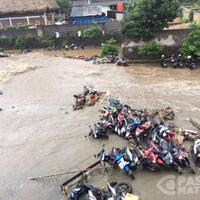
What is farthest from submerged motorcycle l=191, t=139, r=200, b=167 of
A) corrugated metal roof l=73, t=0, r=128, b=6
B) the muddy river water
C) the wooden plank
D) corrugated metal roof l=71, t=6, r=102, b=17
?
corrugated metal roof l=73, t=0, r=128, b=6

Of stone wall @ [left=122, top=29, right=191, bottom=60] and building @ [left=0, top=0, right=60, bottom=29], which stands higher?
building @ [left=0, top=0, right=60, bottom=29]

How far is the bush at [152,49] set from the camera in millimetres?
24781

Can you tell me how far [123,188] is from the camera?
10.7m

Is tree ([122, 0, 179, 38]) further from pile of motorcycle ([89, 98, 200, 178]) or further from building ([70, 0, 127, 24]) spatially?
building ([70, 0, 127, 24])

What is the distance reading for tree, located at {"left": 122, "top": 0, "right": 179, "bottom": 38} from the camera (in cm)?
2470

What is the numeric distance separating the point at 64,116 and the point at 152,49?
10.5 meters

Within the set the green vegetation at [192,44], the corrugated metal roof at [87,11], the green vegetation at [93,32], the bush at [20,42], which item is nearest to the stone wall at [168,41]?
the green vegetation at [192,44]

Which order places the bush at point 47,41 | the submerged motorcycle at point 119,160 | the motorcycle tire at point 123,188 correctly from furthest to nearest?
the bush at point 47,41 → the submerged motorcycle at point 119,160 → the motorcycle tire at point 123,188

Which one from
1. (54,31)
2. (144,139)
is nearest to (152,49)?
(144,139)

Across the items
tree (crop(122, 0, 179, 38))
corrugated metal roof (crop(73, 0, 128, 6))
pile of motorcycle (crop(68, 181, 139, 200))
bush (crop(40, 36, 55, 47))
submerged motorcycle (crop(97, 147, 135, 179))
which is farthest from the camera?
corrugated metal roof (crop(73, 0, 128, 6))

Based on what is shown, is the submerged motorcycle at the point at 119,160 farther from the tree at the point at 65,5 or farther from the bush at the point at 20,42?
the tree at the point at 65,5

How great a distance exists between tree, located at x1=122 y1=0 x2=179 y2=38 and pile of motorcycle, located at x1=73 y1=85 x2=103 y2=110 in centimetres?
808

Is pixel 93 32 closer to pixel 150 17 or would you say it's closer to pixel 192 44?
pixel 150 17

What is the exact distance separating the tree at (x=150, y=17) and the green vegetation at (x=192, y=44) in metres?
1.99
